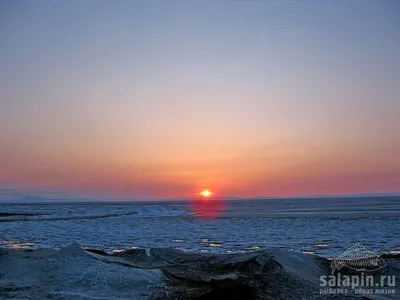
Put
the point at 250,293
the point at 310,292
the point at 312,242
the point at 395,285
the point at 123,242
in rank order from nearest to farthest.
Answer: the point at 250,293 < the point at 310,292 < the point at 395,285 < the point at 312,242 < the point at 123,242

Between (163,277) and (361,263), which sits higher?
(361,263)

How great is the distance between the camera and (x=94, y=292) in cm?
705

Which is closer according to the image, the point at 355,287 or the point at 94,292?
the point at 94,292

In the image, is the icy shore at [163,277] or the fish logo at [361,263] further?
the fish logo at [361,263]

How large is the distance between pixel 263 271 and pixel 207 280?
142 cm

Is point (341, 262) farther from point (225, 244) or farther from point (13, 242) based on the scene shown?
point (13, 242)

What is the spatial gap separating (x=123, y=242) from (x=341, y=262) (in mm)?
11616

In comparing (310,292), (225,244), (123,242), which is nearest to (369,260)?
(310,292)

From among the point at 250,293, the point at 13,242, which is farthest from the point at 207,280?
the point at 13,242

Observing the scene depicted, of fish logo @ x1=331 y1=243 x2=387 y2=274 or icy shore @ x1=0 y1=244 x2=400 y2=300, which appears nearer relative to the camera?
icy shore @ x1=0 y1=244 x2=400 y2=300

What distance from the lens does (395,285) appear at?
25.9 feet

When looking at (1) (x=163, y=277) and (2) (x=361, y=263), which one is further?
(2) (x=361, y=263)

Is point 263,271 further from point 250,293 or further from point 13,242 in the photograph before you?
point 13,242

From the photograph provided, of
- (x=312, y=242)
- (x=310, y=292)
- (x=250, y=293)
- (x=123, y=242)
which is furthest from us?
(x=123, y=242)
